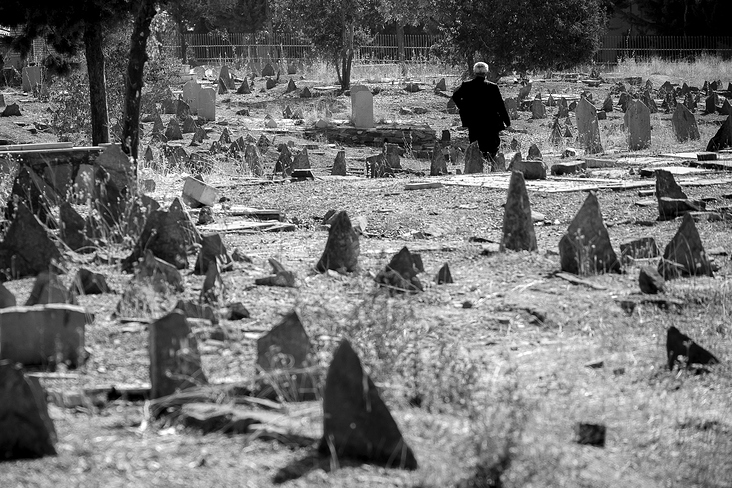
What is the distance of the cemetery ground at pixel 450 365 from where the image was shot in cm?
394

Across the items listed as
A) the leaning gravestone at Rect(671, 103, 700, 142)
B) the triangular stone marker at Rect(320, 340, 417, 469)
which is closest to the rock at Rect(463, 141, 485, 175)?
the leaning gravestone at Rect(671, 103, 700, 142)

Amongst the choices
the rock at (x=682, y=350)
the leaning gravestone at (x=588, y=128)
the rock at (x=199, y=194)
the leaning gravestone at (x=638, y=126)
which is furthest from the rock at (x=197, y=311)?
the leaning gravestone at (x=638, y=126)

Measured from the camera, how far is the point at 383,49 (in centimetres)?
5006

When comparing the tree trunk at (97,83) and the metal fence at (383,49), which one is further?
the metal fence at (383,49)

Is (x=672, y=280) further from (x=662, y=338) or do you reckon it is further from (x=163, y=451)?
(x=163, y=451)

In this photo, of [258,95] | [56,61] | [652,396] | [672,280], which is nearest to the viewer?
[652,396]

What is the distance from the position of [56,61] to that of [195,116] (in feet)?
34.4

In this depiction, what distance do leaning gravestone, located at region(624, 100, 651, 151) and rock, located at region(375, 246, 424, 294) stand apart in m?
12.0

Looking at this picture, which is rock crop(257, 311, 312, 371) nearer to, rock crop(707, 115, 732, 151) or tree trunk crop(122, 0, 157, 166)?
tree trunk crop(122, 0, 157, 166)

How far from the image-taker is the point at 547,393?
205 inches

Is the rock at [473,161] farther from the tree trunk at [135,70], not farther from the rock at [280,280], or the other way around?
the rock at [280,280]

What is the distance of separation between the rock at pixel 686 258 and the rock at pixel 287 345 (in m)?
3.98

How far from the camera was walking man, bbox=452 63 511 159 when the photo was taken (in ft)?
51.3

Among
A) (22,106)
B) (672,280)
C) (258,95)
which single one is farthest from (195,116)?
(672,280)
